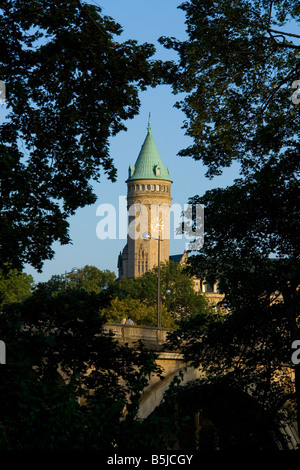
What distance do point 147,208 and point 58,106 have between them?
15784cm

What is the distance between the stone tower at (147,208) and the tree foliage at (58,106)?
151 meters

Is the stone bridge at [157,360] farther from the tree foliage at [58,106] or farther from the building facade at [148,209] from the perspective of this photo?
the building facade at [148,209]

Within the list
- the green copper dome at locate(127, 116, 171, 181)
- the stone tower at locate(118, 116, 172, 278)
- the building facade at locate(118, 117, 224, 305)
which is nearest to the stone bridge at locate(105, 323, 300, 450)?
the green copper dome at locate(127, 116, 171, 181)

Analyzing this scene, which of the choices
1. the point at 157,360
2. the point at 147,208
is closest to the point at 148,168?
the point at 147,208

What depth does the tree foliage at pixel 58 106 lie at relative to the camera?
48.4 feet

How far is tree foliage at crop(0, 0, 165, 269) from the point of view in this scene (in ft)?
48.4

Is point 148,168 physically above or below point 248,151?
above

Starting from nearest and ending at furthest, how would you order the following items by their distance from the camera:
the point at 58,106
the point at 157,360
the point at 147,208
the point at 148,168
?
the point at 58,106 < the point at 157,360 < the point at 148,168 < the point at 147,208

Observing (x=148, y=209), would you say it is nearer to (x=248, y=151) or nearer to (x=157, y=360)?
(x=157, y=360)

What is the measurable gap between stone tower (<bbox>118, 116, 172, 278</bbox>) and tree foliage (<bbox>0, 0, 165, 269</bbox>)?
5953 inches

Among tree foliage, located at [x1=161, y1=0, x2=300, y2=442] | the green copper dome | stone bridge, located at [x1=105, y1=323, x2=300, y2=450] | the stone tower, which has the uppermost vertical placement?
the green copper dome

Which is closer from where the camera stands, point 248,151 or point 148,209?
point 248,151

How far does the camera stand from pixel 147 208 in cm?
17362

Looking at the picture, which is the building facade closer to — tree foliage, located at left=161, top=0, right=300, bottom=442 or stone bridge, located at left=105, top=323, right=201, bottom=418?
stone bridge, located at left=105, top=323, right=201, bottom=418
